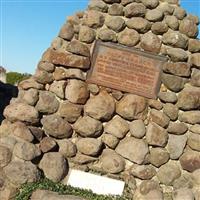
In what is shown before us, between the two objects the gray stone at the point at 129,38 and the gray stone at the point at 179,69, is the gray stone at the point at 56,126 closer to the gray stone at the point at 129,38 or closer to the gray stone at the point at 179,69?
the gray stone at the point at 129,38

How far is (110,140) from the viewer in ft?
18.4

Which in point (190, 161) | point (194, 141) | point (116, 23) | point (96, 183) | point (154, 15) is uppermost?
point (154, 15)

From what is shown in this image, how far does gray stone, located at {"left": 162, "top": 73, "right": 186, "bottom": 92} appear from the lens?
18.7 feet

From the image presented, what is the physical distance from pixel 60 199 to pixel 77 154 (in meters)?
1.14

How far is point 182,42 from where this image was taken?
5832mm

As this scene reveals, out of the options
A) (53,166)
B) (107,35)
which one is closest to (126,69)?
(107,35)

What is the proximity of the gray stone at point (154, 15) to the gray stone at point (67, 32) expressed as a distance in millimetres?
1094

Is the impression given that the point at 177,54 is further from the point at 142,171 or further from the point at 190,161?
Answer: the point at 142,171

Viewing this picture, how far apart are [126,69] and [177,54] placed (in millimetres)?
744

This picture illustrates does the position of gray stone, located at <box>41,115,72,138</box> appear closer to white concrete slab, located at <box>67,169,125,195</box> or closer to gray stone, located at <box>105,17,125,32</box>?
white concrete slab, located at <box>67,169,125,195</box>

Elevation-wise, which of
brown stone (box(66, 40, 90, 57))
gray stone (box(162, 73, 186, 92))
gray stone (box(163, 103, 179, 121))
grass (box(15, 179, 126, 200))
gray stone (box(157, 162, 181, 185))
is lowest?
grass (box(15, 179, 126, 200))

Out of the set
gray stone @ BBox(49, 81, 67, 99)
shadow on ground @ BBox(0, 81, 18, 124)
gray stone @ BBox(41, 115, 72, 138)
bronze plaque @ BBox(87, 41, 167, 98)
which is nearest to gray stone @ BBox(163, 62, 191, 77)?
bronze plaque @ BBox(87, 41, 167, 98)

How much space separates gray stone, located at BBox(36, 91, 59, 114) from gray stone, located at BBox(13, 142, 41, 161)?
603 mm

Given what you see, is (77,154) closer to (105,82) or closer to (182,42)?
(105,82)
